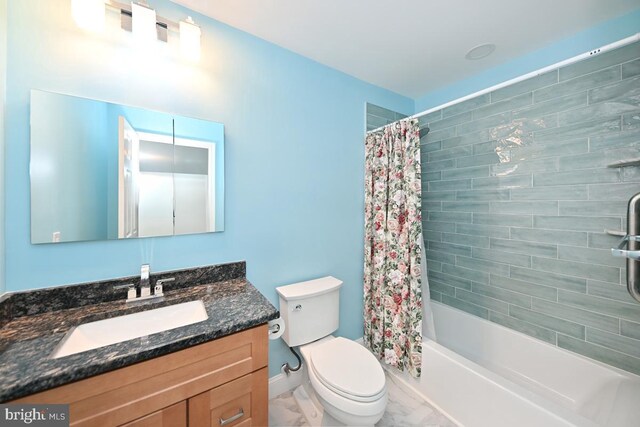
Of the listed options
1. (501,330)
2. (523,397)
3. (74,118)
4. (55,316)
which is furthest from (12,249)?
(501,330)

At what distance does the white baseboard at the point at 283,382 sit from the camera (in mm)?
1635

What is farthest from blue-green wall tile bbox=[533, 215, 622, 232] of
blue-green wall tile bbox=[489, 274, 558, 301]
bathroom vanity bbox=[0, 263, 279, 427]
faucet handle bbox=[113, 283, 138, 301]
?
faucet handle bbox=[113, 283, 138, 301]

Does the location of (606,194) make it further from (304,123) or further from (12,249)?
(12,249)

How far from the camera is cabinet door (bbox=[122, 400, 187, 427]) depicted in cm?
78

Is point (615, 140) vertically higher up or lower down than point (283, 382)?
higher up

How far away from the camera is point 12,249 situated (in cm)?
99

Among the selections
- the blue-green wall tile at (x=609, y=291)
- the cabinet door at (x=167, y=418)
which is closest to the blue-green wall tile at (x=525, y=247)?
the blue-green wall tile at (x=609, y=291)

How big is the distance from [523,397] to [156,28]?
2.62 metres

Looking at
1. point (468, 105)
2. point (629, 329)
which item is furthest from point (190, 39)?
point (629, 329)

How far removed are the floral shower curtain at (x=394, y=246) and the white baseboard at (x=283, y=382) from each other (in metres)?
0.67

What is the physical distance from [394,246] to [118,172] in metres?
1.74

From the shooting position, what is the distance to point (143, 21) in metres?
1.13

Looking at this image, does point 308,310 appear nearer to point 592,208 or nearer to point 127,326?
point 127,326

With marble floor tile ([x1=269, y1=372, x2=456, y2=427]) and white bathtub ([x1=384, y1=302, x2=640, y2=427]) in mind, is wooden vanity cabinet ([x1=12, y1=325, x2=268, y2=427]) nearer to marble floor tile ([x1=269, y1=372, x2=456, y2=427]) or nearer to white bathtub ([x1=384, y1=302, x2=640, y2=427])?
marble floor tile ([x1=269, y1=372, x2=456, y2=427])
